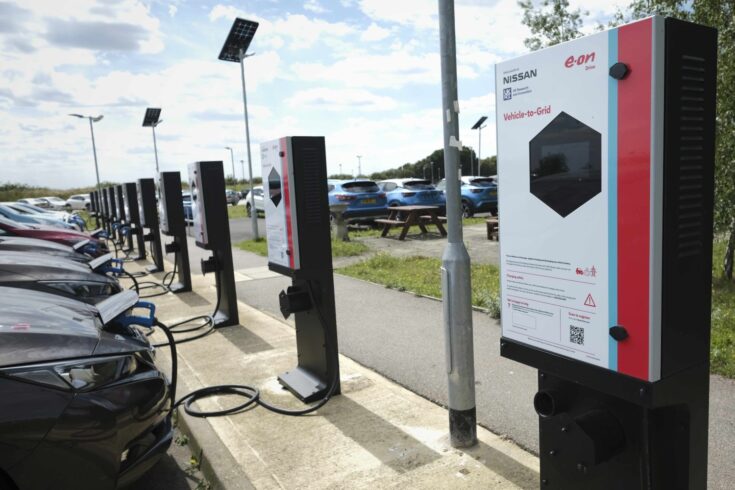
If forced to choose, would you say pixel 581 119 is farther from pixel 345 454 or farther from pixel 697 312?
pixel 345 454

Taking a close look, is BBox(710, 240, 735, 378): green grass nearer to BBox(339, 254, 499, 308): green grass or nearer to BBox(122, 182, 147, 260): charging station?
BBox(339, 254, 499, 308): green grass

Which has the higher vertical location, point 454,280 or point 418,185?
point 418,185

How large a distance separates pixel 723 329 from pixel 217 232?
5.32 m

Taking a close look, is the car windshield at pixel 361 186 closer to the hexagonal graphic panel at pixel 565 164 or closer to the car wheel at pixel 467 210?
the car wheel at pixel 467 210

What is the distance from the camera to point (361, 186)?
17062mm

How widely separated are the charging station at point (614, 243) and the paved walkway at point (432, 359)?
125 cm

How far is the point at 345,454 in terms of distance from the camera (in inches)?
133

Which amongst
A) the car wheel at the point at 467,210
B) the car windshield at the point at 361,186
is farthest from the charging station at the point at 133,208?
the car wheel at the point at 467,210

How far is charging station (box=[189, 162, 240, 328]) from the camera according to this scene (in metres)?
6.50

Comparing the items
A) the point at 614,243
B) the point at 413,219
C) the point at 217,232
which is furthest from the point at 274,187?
the point at 413,219

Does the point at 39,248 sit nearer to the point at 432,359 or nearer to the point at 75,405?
the point at 432,359

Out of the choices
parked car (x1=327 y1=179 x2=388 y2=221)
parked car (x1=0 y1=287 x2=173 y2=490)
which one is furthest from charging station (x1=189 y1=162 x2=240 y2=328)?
parked car (x1=327 y1=179 x2=388 y2=221)

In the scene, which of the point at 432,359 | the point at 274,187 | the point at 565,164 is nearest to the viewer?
the point at 565,164

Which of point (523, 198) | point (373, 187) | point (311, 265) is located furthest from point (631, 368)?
point (373, 187)
